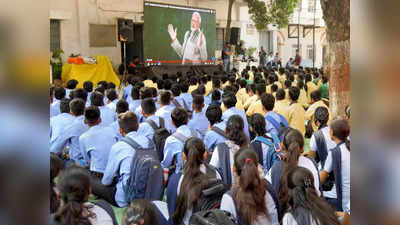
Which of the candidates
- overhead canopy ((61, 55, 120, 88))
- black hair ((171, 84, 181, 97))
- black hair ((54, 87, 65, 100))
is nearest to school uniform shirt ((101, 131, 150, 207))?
black hair ((54, 87, 65, 100))

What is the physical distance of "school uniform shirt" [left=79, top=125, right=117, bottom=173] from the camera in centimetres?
414

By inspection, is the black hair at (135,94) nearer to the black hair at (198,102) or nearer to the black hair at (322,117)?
the black hair at (198,102)

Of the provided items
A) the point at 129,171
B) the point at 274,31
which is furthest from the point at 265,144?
the point at 274,31

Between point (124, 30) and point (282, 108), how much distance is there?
956 cm

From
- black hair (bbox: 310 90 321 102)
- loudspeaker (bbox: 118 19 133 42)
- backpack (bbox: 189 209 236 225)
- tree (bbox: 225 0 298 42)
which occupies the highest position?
tree (bbox: 225 0 298 42)

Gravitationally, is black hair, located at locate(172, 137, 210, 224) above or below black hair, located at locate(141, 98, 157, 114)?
below

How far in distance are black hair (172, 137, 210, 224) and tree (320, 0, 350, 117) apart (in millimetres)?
3066

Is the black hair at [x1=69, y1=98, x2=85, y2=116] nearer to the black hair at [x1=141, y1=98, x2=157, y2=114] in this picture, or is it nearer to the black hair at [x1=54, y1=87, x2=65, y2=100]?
the black hair at [x1=141, y1=98, x2=157, y2=114]

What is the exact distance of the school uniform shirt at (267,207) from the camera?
2586mm

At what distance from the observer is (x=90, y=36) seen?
1493 centimetres

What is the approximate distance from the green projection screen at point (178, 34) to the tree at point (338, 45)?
9.89 m

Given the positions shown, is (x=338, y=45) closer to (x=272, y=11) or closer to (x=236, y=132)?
(x=236, y=132)
